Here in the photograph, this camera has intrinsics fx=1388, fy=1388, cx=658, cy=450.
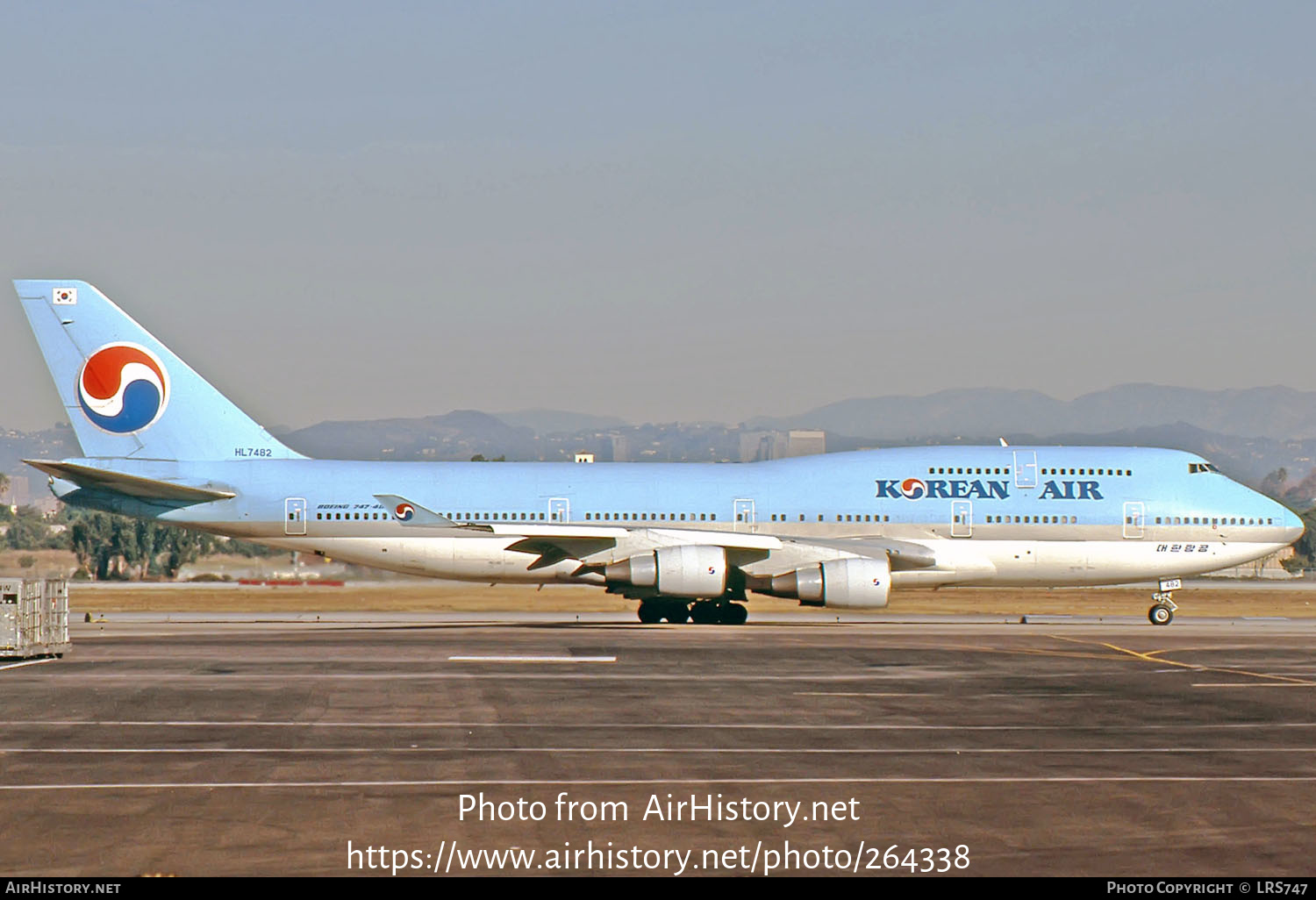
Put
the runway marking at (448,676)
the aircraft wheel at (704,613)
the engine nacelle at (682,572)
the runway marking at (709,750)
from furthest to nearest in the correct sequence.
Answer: the aircraft wheel at (704,613), the engine nacelle at (682,572), the runway marking at (448,676), the runway marking at (709,750)

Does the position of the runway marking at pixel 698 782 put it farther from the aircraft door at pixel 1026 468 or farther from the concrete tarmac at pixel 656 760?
the aircraft door at pixel 1026 468

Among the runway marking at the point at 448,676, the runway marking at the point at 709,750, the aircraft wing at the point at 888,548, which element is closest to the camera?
the runway marking at the point at 709,750

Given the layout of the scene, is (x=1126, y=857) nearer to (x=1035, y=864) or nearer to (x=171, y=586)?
(x=1035, y=864)

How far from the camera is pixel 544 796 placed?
1378 centimetres

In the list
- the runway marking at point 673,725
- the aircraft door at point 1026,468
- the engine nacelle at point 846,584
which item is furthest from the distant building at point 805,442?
the runway marking at point 673,725

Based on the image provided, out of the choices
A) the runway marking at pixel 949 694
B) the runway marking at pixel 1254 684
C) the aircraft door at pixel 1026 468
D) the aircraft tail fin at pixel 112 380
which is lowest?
the runway marking at pixel 1254 684

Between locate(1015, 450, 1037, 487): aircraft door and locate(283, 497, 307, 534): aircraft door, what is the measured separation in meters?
20.8

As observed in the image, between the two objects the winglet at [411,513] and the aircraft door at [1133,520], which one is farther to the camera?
the aircraft door at [1133,520]

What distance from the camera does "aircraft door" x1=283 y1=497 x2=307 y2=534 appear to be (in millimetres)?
39938

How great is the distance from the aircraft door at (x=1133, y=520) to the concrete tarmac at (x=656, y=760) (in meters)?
10.5

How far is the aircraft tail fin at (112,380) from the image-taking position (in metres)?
40.9

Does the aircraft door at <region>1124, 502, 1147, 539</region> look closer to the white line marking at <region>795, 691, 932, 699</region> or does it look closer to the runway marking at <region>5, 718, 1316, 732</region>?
the white line marking at <region>795, 691, 932, 699</region>

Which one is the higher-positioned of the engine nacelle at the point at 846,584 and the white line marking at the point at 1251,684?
the engine nacelle at the point at 846,584

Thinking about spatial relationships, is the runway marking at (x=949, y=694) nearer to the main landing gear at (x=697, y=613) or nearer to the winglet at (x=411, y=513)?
the winglet at (x=411, y=513)
